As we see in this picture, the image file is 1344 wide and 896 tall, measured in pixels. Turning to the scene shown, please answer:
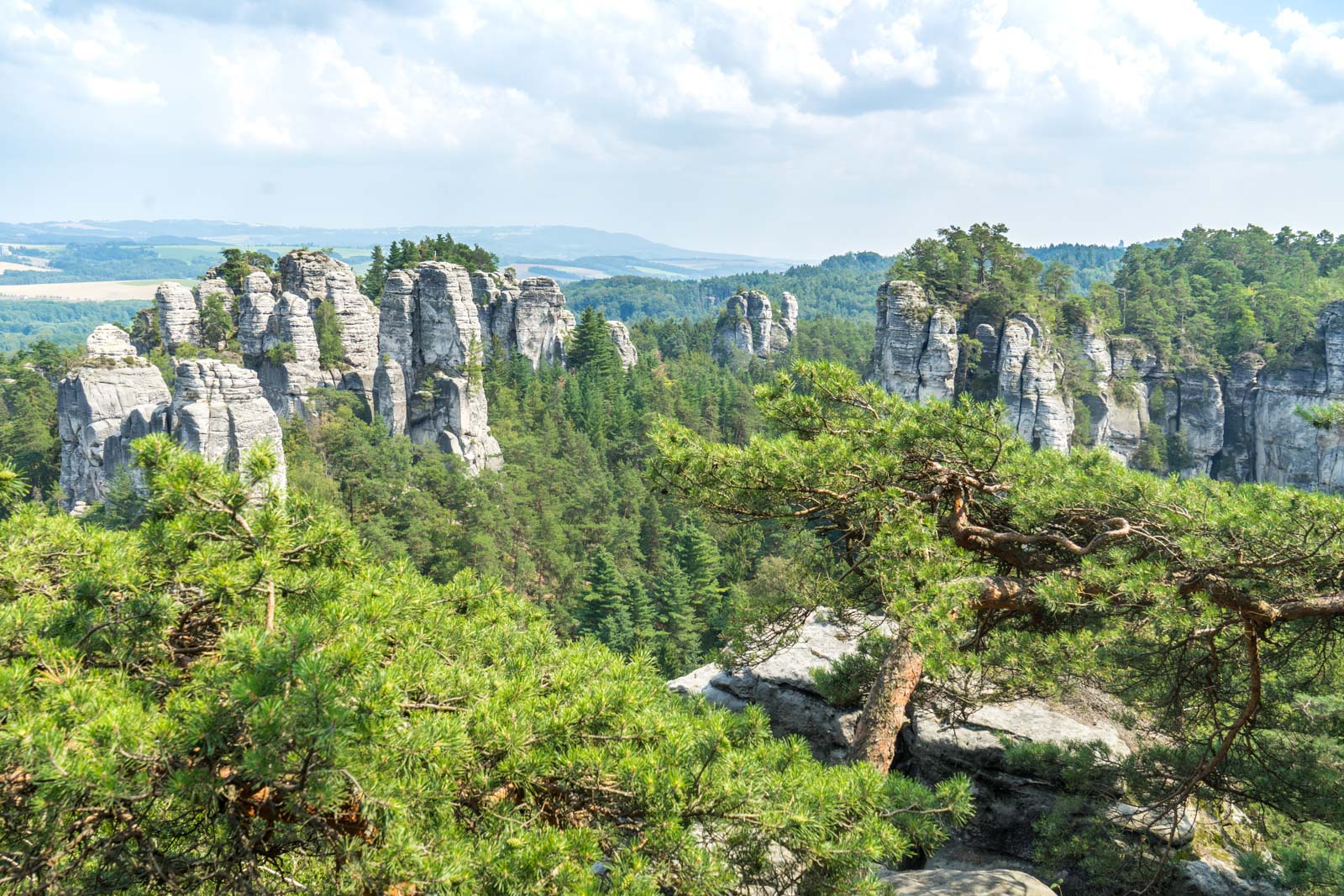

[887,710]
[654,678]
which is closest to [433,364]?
[887,710]

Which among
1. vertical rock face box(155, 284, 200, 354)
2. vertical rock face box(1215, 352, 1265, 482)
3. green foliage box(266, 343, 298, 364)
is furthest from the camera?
vertical rock face box(1215, 352, 1265, 482)

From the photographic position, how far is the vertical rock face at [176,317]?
3706 cm

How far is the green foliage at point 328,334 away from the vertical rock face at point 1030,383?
31.1 meters

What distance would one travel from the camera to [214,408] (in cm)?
2681

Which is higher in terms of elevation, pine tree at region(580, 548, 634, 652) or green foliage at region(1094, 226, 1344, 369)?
green foliage at region(1094, 226, 1344, 369)

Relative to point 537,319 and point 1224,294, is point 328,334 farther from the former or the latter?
point 1224,294

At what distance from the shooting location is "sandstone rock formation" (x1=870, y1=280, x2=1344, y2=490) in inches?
1550

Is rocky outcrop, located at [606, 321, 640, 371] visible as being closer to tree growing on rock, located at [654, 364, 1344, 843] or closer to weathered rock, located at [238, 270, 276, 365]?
weathered rock, located at [238, 270, 276, 365]

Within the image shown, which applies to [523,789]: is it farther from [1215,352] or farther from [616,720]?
[1215,352]

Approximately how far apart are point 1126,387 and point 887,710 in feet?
148

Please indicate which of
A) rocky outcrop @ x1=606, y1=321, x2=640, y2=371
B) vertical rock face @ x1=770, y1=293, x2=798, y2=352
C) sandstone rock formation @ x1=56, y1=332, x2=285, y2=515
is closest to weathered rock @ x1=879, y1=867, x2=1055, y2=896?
sandstone rock formation @ x1=56, y1=332, x2=285, y2=515

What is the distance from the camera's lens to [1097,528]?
5484 mm

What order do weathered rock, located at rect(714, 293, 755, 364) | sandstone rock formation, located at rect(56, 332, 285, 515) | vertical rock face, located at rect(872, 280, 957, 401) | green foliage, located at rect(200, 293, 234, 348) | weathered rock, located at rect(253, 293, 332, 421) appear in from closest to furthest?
1. sandstone rock formation, located at rect(56, 332, 285, 515)
2. weathered rock, located at rect(253, 293, 332, 421)
3. green foliage, located at rect(200, 293, 234, 348)
4. vertical rock face, located at rect(872, 280, 957, 401)
5. weathered rock, located at rect(714, 293, 755, 364)

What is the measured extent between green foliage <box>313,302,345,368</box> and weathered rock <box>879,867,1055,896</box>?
35.1m
